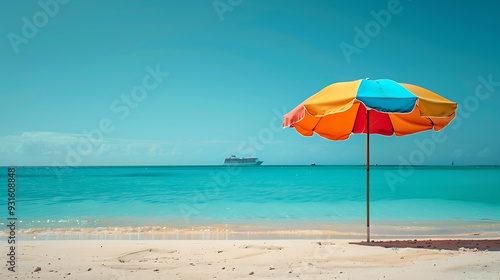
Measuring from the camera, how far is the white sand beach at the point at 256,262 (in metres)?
3.80

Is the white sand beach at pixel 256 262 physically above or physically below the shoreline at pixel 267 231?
above

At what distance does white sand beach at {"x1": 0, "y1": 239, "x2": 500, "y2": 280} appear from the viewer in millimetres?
3797

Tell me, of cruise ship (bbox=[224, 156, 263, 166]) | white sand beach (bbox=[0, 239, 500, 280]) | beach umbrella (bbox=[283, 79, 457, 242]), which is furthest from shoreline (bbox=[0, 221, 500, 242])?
cruise ship (bbox=[224, 156, 263, 166])

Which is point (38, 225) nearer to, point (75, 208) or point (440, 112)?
point (75, 208)

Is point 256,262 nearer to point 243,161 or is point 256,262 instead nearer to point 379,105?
point 379,105

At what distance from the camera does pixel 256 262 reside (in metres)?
4.38

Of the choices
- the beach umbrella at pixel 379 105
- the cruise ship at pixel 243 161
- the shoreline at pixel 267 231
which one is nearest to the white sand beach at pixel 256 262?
the beach umbrella at pixel 379 105

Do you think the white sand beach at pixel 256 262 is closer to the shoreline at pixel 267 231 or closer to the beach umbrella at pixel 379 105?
the beach umbrella at pixel 379 105

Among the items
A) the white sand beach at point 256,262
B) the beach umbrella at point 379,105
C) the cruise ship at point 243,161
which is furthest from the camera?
the cruise ship at point 243,161

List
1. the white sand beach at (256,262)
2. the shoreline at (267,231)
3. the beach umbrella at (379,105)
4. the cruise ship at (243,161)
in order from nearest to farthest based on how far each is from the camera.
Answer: the white sand beach at (256,262) < the beach umbrella at (379,105) < the shoreline at (267,231) < the cruise ship at (243,161)

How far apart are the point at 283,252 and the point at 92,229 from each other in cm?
603

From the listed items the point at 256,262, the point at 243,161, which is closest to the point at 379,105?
the point at 256,262

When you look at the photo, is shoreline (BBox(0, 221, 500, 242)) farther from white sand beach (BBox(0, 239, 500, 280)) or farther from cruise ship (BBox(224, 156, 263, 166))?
cruise ship (BBox(224, 156, 263, 166))

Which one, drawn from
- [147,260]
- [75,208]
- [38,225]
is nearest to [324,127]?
[147,260]
